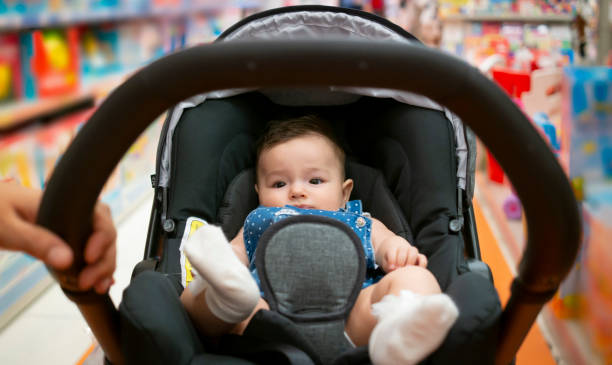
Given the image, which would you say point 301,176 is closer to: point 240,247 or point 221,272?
point 240,247

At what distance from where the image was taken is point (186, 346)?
2.45ft

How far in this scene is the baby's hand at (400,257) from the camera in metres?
1.01

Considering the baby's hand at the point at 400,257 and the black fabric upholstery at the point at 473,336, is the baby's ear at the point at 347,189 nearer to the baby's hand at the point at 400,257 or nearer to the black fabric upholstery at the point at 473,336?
the baby's hand at the point at 400,257

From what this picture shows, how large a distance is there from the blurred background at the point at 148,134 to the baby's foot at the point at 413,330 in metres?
0.35

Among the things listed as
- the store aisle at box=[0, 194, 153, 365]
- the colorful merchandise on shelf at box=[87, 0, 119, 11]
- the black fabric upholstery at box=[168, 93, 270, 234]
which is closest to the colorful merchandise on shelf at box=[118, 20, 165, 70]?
the colorful merchandise on shelf at box=[87, 0, 119, 11]

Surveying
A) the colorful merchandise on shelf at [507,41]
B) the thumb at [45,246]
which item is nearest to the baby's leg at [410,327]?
the thumb at [45,246]

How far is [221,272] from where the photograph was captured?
0.71m

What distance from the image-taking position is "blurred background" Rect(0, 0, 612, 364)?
133 cm

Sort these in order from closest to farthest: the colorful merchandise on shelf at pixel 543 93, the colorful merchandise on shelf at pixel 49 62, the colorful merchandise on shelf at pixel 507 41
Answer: the colorful merchandise on shelf at pixel 49 62 → the colorful merchandise on shelf at pixel 543 93 → the colorful merchandise on shelf at pixel 507 41

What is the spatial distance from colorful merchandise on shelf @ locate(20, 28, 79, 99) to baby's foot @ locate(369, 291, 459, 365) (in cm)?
172

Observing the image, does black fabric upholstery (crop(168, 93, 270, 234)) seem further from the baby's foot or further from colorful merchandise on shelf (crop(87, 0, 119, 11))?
colorful merchandise on shelf (crop(87, 0, 119, 11))

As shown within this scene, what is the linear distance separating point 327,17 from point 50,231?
0.81 meters

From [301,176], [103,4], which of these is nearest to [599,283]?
[301,176]

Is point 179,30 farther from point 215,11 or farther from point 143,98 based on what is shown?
point 143,98
